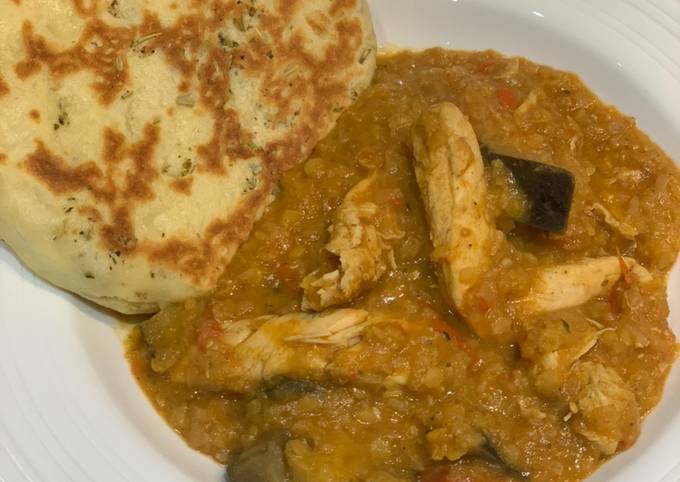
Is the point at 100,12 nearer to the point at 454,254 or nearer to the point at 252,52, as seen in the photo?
the point at 252,52

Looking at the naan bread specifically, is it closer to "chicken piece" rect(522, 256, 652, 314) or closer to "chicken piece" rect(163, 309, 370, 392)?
"chicken piece" rect(163, 309, 370, 392)

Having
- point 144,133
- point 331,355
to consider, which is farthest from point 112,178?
point 331,355

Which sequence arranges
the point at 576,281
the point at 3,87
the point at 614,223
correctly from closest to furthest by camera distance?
the point at 3,87
the point at 576,281
the point at 614,223

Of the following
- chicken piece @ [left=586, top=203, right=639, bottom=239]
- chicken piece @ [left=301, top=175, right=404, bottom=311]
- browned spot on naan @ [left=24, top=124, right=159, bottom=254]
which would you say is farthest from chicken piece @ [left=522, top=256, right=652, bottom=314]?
browned spot on naan @ [left=24, top=124, right=159, bottom=254]

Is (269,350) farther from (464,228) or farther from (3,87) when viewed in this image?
(3,87)

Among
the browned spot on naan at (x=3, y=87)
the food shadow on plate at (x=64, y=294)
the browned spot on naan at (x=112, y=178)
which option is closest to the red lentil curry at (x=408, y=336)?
the food shadow on plate at (x=64, y=294)

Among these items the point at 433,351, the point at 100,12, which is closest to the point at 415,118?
the point at 433,351

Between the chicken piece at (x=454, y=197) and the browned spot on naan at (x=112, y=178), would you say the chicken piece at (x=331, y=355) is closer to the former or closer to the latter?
the chicken piece at (x=454, y=197)
